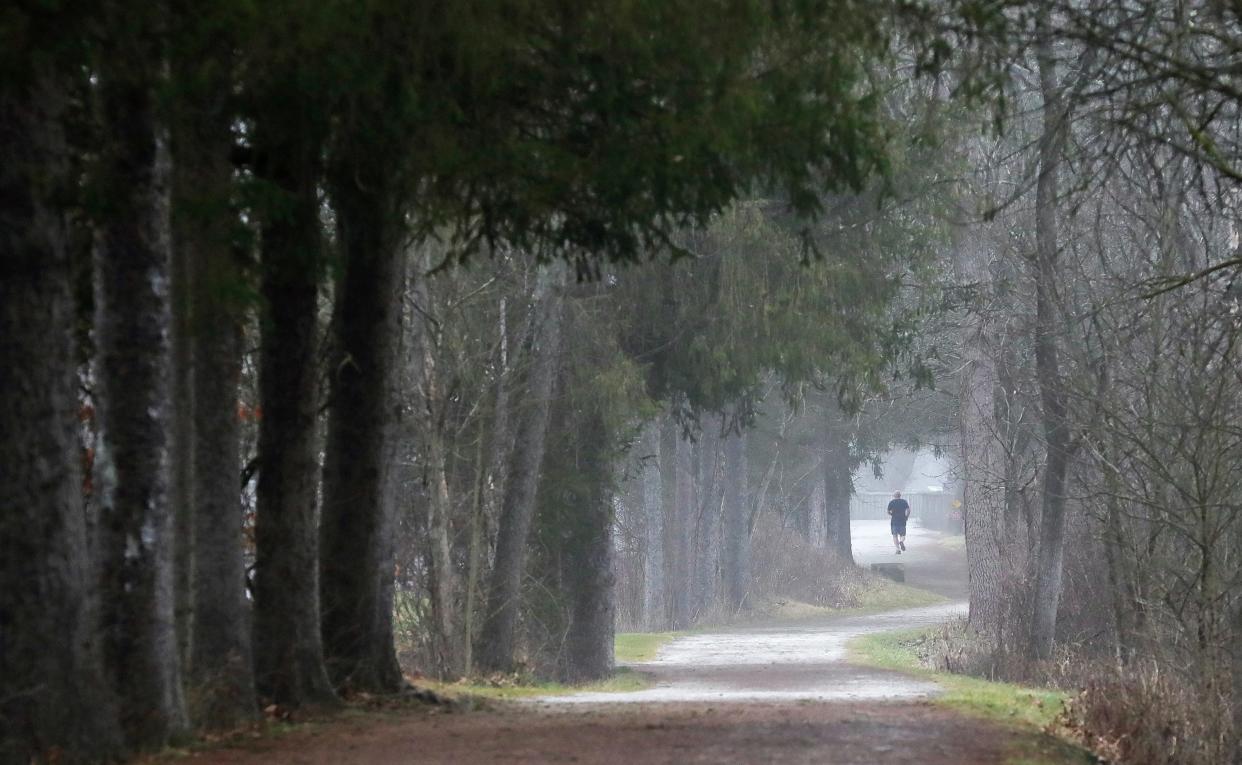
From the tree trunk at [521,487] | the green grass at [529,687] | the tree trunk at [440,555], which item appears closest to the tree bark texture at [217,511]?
the green grass at [529,687]

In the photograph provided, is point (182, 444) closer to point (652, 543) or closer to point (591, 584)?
point (591, 584)

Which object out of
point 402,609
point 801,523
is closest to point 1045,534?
point 402,609

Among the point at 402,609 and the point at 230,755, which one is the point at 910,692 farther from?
the point at 230,755

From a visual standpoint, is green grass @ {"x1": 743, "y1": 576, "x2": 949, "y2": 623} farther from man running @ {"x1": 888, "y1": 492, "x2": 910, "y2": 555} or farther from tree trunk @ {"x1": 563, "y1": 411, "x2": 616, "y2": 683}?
tree trunk @ {"x1": 563, "y1": 411, "x2": 616, "y2": 683}

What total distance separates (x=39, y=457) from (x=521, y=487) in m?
13.7

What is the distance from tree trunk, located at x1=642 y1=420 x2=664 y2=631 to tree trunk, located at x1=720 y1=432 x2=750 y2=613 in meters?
1.93

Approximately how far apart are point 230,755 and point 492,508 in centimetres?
1288

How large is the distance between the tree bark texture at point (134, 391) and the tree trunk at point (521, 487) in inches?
467

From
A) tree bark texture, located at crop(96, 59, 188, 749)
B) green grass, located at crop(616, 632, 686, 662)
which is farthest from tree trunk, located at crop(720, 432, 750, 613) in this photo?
tree bark texture, located at crop(96, 59, 188, 749)

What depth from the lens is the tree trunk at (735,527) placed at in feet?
146

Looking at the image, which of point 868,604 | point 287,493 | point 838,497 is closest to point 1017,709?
point 287,493

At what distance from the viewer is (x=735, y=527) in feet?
148

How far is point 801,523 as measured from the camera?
6088 cm

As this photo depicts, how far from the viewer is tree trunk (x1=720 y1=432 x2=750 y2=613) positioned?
44469mm
